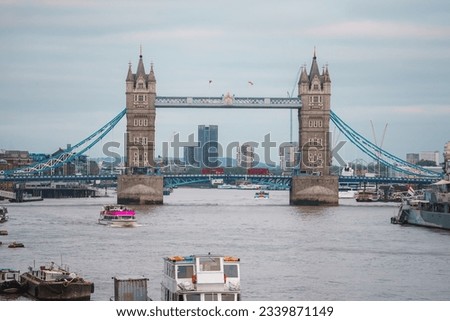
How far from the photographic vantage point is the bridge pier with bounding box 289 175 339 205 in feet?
212

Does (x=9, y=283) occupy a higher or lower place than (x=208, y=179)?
lower

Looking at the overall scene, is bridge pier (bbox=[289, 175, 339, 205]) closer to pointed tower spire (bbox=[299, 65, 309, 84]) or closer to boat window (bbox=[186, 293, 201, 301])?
pointed tower spire (bbox=[299, 65, 309, 84])

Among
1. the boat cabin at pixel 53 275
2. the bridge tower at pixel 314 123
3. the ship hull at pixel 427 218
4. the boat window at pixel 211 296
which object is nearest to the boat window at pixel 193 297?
the boat window at pixel 211 296

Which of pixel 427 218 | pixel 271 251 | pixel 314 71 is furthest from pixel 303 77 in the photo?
pixel 271 251

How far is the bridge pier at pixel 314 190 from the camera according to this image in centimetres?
6475

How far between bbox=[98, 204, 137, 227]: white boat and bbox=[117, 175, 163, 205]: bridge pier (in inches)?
752

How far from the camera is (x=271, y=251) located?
30.0 m

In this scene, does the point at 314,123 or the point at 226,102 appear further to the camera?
the point at 314,123

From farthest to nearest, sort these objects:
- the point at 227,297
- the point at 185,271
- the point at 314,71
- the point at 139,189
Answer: the point at 314,71 < the point at 139,189 < the point at 185,271 < the point at 227,297

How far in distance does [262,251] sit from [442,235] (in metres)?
10.9

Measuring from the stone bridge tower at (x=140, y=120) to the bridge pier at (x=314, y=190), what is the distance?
9.67m

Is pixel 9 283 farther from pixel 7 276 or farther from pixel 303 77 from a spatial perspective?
pixel 303 77

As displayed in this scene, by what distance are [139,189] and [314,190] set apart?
35.8ft
